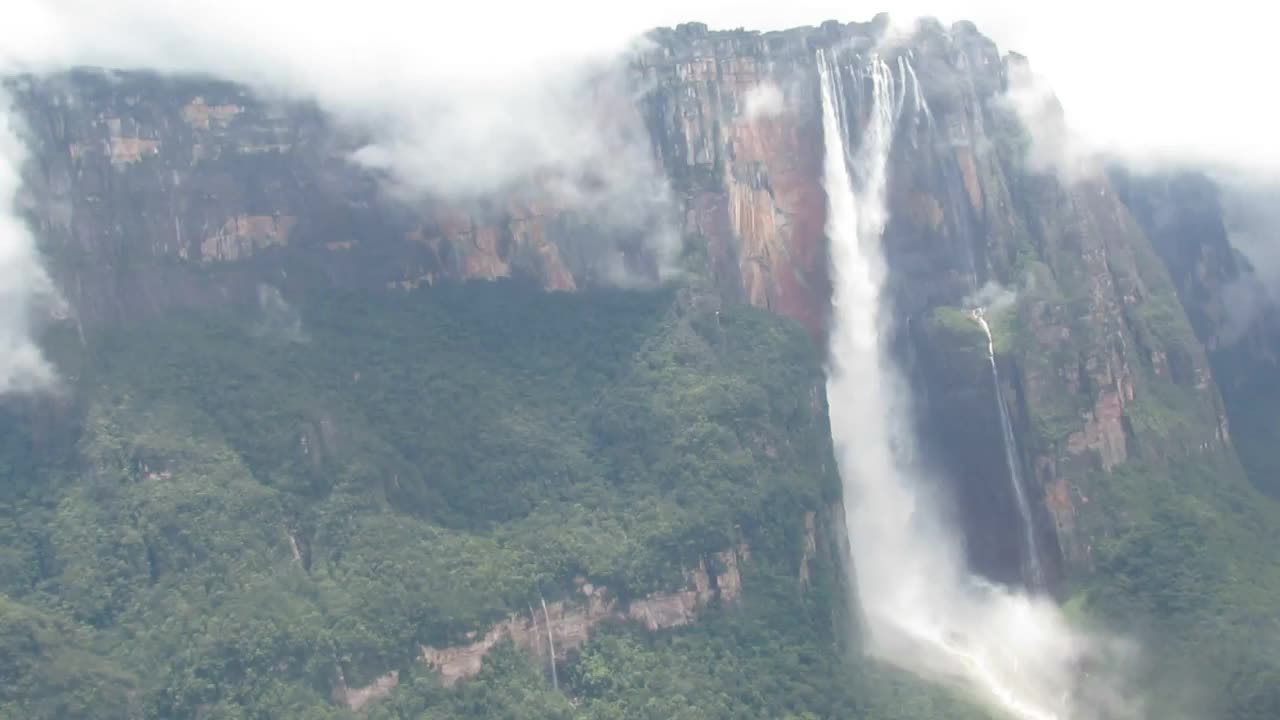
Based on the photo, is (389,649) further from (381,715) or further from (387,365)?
(387,365)

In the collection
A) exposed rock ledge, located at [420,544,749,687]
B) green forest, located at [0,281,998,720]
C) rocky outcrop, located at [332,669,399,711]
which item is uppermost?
green forest, located at [0,281,998,720]

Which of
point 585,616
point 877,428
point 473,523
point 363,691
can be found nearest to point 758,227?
point 877,428

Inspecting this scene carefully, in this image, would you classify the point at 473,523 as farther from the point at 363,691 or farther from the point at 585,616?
the point at 363,691

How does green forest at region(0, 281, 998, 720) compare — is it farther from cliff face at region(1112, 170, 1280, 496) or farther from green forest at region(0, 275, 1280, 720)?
cliff face at region(1112, 170, 1280, 496)

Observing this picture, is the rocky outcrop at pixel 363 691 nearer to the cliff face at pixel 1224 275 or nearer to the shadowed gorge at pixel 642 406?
the shadowed gorge at pixel 642 406

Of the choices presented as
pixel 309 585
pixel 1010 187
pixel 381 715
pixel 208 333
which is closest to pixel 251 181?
pixel 208 333

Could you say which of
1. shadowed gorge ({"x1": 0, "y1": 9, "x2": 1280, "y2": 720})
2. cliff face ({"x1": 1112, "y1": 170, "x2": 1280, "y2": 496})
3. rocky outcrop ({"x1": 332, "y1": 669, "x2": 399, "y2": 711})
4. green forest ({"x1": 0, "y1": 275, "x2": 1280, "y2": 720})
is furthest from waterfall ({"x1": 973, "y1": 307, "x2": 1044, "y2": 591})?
rocky outcrop ({"x1": 332, "y1": 669, "x2": 399, "y2": 711})
